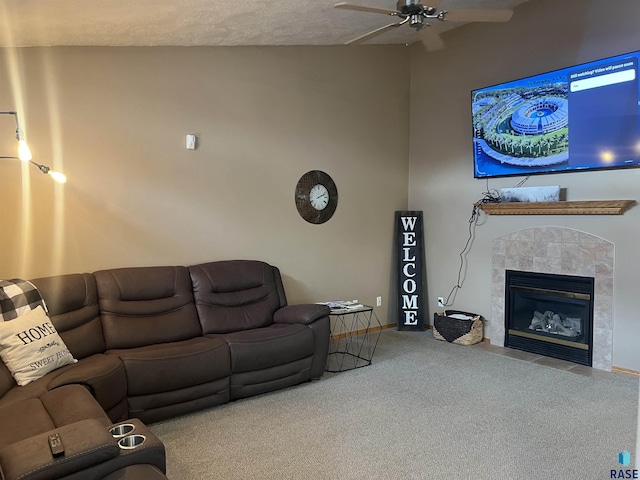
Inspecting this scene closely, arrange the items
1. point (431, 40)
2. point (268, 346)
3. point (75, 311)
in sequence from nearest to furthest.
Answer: point (75, 311) → point (268, 346) → point (431, 40)

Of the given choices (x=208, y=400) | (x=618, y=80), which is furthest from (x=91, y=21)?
(x=618, y=80)

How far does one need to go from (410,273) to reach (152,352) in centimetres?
328

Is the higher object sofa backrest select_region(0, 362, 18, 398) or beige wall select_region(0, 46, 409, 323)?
beige wall select_region(0, 46, 409, 323)

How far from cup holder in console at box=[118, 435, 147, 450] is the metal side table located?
2.33 m

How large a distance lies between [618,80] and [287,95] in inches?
113

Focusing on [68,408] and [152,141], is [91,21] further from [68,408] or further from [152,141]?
[68,408]

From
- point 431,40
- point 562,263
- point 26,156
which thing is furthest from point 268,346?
point 431,40

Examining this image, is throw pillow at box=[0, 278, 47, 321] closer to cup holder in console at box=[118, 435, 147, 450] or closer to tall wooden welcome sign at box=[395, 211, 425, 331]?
cup holder in console at box=[118, 435, 147, 450]

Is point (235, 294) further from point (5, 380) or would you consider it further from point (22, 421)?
point (22, 421)

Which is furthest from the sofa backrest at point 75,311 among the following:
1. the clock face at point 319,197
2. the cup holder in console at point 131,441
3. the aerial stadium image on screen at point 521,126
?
the aerial stadium image on screen at point 521,126

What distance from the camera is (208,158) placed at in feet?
14.4

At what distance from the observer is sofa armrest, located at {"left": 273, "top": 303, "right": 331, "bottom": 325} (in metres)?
3.95

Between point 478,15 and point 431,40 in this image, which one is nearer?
point 478,15

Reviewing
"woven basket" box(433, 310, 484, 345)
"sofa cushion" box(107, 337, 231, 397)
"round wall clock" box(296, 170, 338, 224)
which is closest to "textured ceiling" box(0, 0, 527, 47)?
"round wall clock" box(296, 170, 338, 224)
